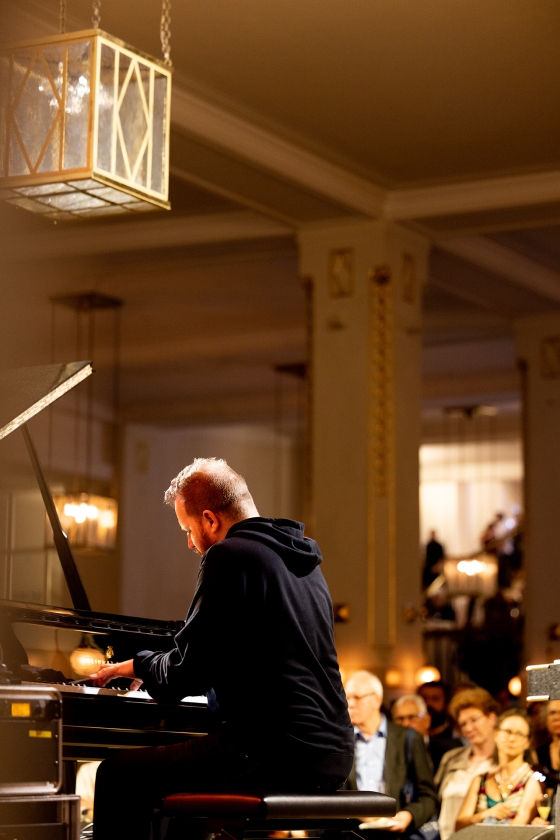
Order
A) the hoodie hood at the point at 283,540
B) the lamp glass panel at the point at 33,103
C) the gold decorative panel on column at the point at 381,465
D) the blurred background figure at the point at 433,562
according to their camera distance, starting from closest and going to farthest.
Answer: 1. the hoodie hood at the point at 283,540
2. the lamp glass panel at the point at 33,103
3. the gold decorative panel on column at the point at 381,465
4. the blurred background figure at the point at 433,562

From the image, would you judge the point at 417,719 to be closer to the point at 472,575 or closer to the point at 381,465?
the point at 381,465

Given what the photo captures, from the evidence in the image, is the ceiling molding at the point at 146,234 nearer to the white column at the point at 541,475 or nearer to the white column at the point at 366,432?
the white column at the point at 366,432

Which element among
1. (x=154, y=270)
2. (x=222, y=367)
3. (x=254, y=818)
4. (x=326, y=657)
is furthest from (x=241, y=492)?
(x=222, y=367)

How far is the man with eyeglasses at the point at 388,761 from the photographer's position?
5887 millimetres

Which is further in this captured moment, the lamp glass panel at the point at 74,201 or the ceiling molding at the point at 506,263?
the ceiling molding at the point at 506,263

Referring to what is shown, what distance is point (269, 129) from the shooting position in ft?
27.3

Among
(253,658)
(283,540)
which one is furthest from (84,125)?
(253,658)

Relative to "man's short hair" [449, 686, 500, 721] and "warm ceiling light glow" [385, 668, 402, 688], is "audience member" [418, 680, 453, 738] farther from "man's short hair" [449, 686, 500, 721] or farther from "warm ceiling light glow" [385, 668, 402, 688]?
"man's short hair" [449, 686, 500, 721]

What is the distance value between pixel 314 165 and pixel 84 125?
4640 millimetres

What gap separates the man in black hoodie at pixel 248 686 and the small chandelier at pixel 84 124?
1289 millimetres

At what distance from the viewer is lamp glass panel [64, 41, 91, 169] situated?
427cm

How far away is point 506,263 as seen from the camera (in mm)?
11094

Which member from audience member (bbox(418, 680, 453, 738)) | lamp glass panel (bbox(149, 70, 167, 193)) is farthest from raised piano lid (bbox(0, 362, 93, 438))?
audience member (bbox(418, 680, 453, 738))

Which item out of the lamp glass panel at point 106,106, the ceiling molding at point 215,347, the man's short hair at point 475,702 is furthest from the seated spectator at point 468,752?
the ceiling molding at point 215,347
